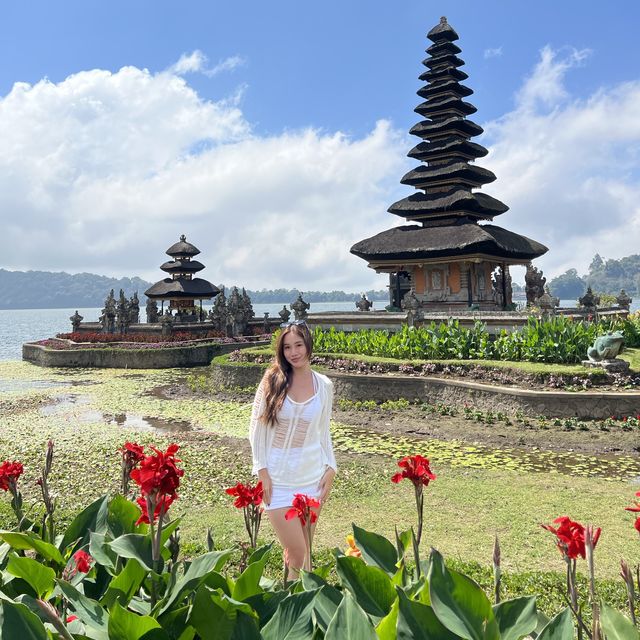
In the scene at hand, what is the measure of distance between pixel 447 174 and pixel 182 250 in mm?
18302

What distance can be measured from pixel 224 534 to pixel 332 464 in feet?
8.62

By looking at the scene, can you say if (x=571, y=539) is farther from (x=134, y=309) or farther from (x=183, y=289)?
(x=134, y=309)

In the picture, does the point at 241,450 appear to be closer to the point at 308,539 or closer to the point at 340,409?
the point at 340,409

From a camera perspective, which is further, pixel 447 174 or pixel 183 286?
pixel 183 286

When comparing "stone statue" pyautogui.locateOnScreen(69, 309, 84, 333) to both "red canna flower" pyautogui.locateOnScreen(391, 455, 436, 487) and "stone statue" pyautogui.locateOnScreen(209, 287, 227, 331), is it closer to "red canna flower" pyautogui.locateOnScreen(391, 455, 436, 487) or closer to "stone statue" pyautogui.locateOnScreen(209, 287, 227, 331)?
"stone statue" pyautogui.locateOnScreen(209, 287, 227, 331)

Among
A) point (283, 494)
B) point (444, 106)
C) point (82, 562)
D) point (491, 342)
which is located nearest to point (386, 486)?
point (283, 494)

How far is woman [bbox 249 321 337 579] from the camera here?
3.80m

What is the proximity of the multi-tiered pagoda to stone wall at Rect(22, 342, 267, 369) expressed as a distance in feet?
32.0

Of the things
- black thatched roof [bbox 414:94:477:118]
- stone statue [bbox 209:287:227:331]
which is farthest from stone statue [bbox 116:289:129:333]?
black thatched roof [bbox 414:94:477:118]

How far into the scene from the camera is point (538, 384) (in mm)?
12906

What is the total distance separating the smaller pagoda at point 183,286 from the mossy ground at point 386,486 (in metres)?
22.3

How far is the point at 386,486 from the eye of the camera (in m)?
7.88

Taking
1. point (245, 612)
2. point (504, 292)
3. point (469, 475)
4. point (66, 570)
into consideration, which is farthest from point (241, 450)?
point (504, 292)

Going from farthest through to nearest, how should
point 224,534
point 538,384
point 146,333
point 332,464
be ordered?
point 146,333
point 538,384
point 224,534
point 332,464
